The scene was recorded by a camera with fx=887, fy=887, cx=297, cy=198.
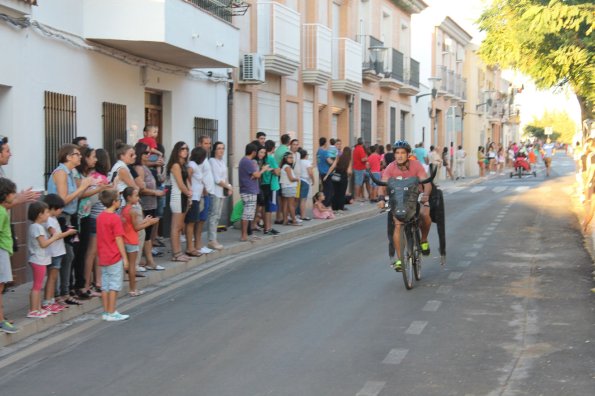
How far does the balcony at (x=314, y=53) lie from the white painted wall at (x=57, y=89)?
787 centimetres

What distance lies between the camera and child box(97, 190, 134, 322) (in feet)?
29.9

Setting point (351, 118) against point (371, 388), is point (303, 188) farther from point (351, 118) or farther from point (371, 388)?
point (371, 388)

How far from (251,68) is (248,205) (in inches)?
240

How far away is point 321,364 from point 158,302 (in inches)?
143

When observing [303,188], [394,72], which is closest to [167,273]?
[303,188]

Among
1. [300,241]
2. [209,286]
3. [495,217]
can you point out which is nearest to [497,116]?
[495,217]

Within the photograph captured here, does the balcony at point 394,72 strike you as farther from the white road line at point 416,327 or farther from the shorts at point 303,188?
the white road line at point 416,327

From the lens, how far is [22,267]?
37.0ft

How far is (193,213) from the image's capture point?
1338 centimetres

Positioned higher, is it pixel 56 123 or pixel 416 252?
pixel 56 123

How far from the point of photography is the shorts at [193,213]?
43.7ft

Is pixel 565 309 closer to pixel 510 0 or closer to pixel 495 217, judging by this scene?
pixel 510 0

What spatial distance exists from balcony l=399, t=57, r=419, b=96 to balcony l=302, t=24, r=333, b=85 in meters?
10.8

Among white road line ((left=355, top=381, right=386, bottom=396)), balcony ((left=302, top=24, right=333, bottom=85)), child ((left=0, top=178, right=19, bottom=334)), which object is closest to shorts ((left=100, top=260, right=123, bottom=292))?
child ((left=0, top=178, right=19, bottom=334))
